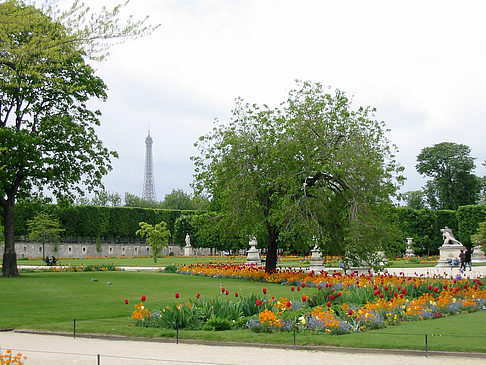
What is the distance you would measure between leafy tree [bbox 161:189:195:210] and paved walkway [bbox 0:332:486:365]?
9898 cm

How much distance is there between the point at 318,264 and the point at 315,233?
49.0 feet

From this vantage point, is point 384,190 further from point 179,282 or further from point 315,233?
point 179,282

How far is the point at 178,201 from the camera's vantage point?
362ft

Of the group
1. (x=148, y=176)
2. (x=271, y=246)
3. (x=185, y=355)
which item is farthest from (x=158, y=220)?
(x=148, y=176)

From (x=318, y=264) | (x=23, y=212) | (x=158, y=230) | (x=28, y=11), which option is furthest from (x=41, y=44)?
(x=23, y=212)

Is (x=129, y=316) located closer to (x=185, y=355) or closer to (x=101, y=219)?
(x=185, y=355)

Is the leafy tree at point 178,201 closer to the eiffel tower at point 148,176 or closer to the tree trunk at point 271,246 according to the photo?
the eiffel tower at point 148,176

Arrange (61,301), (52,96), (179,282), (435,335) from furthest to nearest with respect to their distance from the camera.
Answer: (52,96)
(179,282)
(61,301)
(435,335)

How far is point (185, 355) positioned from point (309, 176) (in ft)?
47.4

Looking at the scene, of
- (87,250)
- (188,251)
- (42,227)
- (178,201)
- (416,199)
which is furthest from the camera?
(178,201)

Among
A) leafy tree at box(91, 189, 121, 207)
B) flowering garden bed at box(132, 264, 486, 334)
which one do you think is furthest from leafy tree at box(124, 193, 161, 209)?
flowering garden bed at box(132, 264, 486, 334)

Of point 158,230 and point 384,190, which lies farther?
point 158,230

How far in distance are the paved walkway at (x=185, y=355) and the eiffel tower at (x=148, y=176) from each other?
13453 cm

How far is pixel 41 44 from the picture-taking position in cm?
1400
